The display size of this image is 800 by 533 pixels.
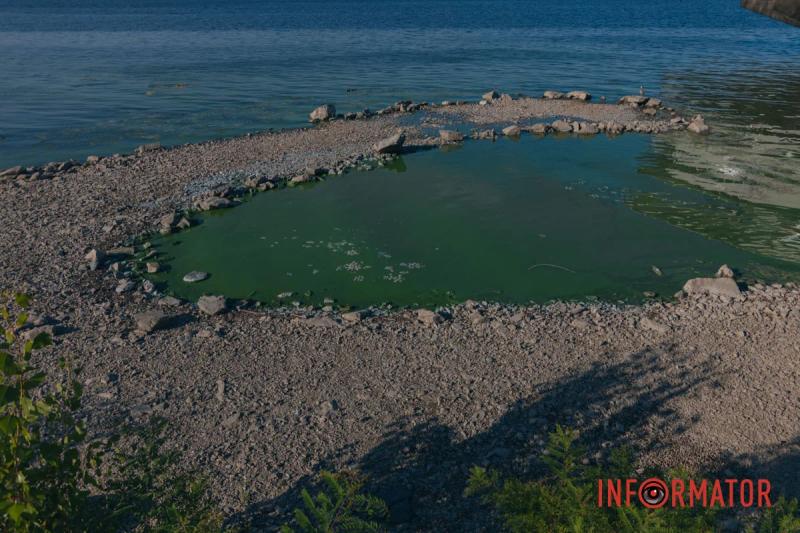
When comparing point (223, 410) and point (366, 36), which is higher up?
point (366, 36)

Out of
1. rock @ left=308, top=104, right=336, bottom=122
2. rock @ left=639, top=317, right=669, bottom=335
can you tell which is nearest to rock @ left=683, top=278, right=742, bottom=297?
rock @ left=639, top=317, right=669, bottom=335

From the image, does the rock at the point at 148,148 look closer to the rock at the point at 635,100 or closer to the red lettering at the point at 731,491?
the red lettering at the point at 731,491

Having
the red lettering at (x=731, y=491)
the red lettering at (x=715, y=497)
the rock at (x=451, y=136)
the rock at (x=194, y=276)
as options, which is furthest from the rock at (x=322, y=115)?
the red lettering at (x=715, y=497)

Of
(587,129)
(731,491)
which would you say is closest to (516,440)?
(731,491)

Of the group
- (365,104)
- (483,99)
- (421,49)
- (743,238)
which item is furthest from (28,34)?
(743,238)

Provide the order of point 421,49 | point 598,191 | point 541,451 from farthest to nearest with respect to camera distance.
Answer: point 421,49, point 598,191, point 541,451

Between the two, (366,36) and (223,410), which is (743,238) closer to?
(223,410)
